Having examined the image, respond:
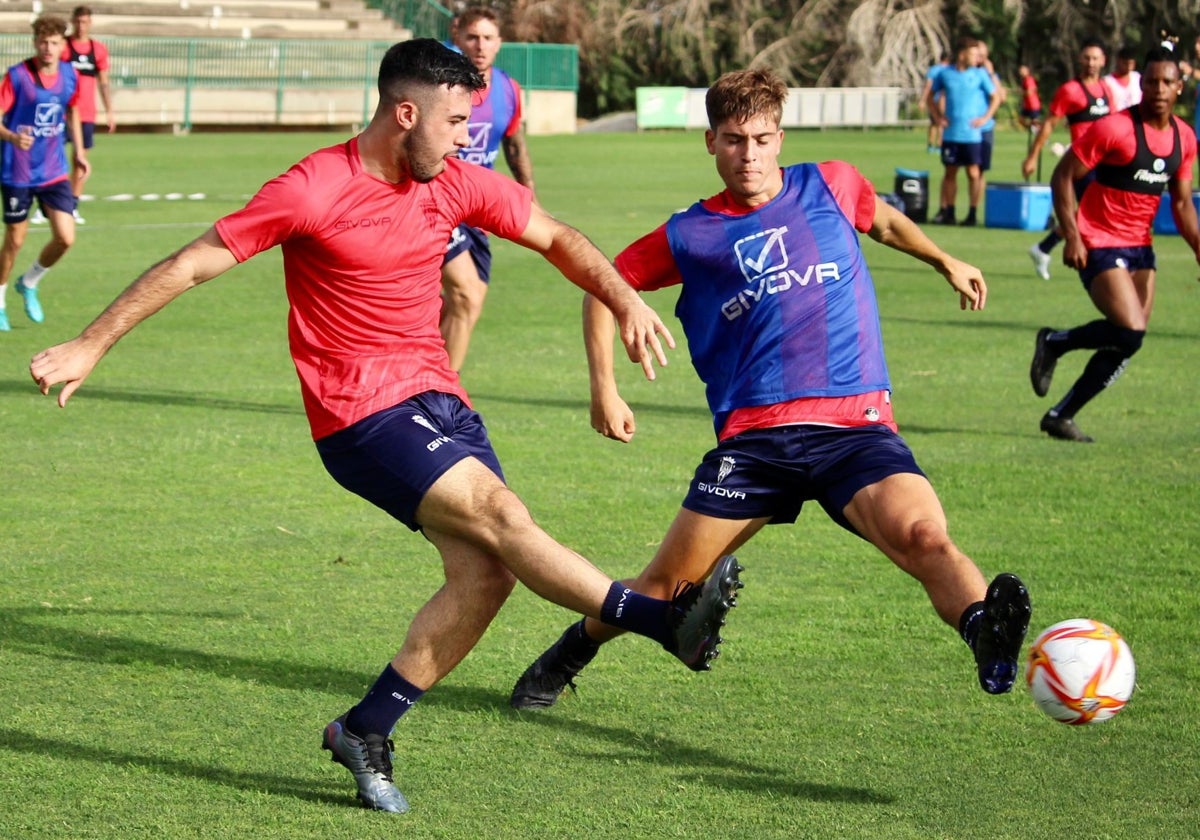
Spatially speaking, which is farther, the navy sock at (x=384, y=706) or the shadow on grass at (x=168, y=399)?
the shadow on grass at (x=168, y=399)

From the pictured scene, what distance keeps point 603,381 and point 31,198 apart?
10.4 metres

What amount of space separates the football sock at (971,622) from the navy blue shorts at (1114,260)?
20.8 ft

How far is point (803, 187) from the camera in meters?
5.71

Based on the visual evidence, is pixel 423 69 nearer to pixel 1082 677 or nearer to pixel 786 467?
pixel 786 467

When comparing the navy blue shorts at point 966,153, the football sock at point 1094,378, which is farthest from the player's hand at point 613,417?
the navy blue shorts at point 966,153

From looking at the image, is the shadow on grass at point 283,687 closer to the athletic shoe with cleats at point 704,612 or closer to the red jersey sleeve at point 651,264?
the athletic shoe with cleats at point 704,612

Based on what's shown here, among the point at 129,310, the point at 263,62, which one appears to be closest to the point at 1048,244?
the point at 129,310

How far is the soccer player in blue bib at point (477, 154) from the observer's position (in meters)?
10.3

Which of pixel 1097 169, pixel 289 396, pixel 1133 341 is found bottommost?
pixel 289 396

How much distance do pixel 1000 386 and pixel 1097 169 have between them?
6.91ft

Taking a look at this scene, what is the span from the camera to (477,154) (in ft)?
35.6

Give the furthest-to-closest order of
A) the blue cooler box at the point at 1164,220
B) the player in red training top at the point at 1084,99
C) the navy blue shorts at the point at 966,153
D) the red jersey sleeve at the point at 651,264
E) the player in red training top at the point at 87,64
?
the player in red training top at the point at 87,64 → the navy blue shorts at the point at 966,153 → the blue cooler box at the point at 1164,220 → the player in red training top at the point at 1084,99 → the red jersey sleeve at the point at 651,264

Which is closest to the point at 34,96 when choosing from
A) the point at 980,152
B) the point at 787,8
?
the point at 980,152

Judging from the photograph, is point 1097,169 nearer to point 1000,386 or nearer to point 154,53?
point 1000,386
